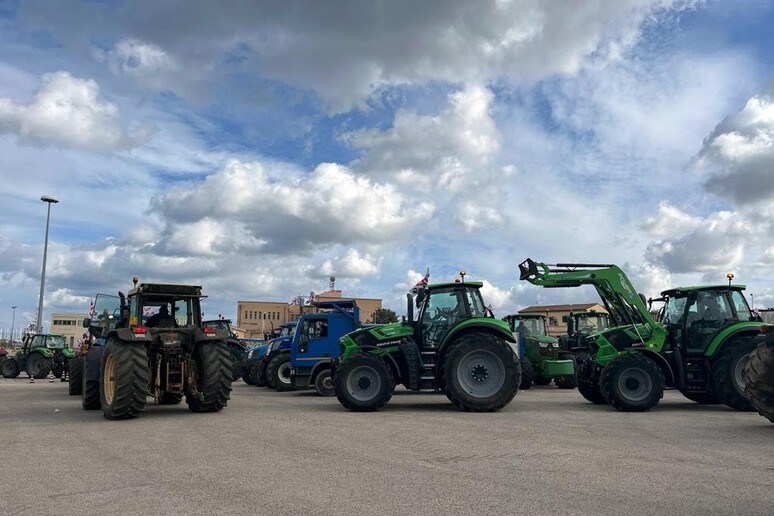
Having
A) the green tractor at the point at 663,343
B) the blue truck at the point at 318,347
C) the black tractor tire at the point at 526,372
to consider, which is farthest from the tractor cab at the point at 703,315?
the blue truck at the point at 318,347

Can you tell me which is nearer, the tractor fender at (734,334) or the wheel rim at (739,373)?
the wheel rim at (739,373)

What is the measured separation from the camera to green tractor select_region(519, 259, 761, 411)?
11797 millimetres

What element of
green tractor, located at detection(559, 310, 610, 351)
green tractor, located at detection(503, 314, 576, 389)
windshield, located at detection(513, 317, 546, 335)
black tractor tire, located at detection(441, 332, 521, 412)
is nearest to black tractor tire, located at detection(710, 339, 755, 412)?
black tractor tire, located at detection(441, 332, 521, 412)

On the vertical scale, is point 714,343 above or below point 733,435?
above

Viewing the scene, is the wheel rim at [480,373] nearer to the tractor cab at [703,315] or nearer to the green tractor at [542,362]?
the tractor cab at [703,315]

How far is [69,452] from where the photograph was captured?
7.94m

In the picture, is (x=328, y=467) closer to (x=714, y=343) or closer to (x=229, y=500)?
(x=229, y=500)

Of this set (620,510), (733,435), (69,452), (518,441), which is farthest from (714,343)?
(69,452)

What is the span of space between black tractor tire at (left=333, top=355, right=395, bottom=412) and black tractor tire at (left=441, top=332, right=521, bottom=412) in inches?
45.8

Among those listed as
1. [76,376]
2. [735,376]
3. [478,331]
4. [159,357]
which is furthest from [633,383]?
[76,376]

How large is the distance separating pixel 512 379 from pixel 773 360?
170 inches

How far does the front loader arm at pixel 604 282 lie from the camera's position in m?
13.1

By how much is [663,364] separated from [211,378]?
8.73m

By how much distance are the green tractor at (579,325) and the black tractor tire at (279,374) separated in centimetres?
870
